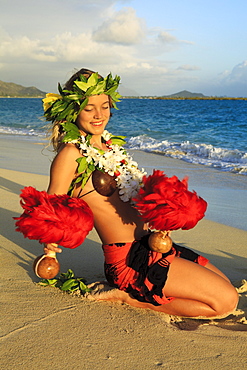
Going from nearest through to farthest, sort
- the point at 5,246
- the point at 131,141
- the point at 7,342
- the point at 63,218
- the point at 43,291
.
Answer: the point at 7,342, the point at 63,218, the point at 43,291, the point at 5,246, the point at 131,141

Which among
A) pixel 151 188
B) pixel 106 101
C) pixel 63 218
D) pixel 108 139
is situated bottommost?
pixel 63 218

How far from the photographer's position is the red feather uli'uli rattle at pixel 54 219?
8.38 feet

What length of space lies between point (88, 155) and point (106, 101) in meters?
0.51

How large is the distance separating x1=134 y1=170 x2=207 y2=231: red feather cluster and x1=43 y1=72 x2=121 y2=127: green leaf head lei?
858mm

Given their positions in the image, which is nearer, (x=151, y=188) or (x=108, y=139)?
(x=151, y=188)

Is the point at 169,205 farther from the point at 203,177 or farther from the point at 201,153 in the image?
the point at 201,153

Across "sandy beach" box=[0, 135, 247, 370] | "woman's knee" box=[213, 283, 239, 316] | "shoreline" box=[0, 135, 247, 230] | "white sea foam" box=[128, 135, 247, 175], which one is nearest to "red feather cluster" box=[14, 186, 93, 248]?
"sandy beach" box=[0, 135, 247, 370]

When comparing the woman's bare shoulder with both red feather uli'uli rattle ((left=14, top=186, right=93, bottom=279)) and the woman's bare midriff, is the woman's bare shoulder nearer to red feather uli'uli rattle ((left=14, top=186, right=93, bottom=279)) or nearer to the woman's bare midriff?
the woman's bare midriff

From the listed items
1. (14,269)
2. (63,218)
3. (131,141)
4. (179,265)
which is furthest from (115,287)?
(131,141)

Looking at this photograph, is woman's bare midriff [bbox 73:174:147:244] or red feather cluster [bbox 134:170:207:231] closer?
red feather cluster [bbox 134:170:207:231]

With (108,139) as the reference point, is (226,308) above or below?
below

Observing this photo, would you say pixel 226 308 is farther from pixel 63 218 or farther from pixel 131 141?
pixel 131 141

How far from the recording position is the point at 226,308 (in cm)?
288

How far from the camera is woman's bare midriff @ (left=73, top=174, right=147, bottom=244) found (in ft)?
9.61
